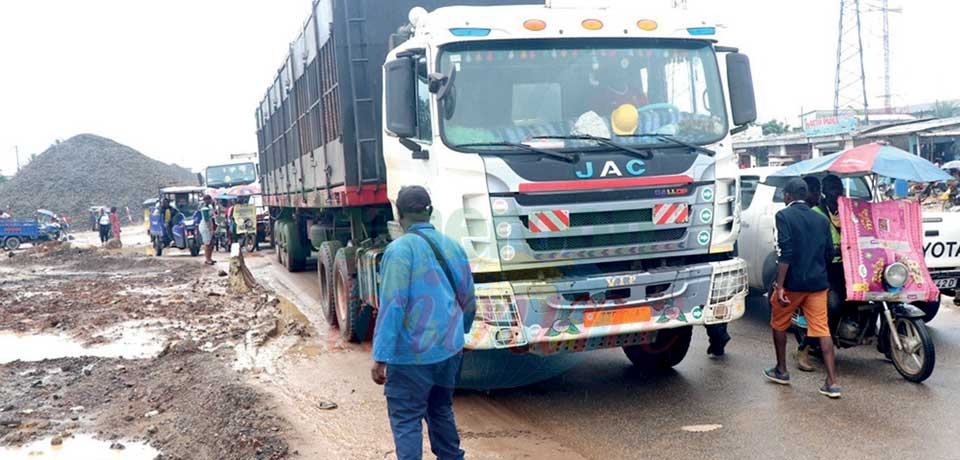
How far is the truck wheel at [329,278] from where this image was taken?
9055mm

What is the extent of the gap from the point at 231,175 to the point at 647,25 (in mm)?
26110

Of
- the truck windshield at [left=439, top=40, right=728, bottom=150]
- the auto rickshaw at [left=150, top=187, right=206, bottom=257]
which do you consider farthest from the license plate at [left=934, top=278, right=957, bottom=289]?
the auto rickshaw at [left=150, top=187, right=206, bottom=257]

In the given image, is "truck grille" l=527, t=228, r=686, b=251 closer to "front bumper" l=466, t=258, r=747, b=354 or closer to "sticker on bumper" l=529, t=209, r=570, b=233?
"sticker on bumper" l=529, t=209, r=570, b=233

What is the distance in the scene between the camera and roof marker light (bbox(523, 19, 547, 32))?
557cm

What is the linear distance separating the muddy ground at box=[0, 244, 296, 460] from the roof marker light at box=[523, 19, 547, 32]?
10.6 feet

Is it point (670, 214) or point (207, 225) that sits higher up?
point (670, 214)

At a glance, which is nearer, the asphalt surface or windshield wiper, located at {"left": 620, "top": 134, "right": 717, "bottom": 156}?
the asphalt surface

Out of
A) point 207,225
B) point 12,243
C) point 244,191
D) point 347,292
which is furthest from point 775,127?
point 347,292

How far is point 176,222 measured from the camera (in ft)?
77.9

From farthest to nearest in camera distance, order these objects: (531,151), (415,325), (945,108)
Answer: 1. (945,108)
2. (531,151)
3. (415,325)

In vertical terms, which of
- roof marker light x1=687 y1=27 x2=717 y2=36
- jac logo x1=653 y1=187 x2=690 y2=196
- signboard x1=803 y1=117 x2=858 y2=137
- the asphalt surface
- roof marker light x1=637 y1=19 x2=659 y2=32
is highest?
signboard x1=803 y1=117 x2=858 y2=137

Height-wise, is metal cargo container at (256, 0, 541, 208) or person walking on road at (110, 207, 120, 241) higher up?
metal cargo container at (256, 0, 541, 208)

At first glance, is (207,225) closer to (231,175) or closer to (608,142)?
(231,175)

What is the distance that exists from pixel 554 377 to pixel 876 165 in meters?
3.06
